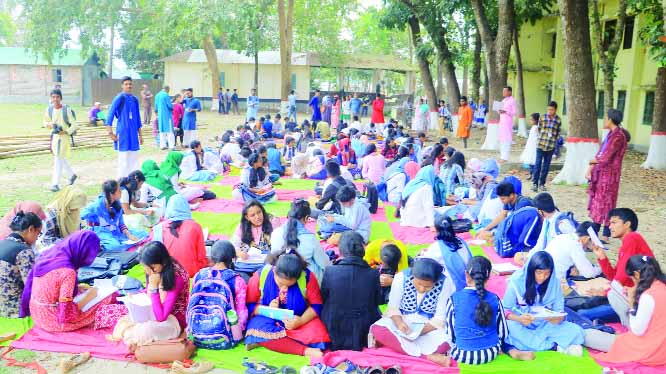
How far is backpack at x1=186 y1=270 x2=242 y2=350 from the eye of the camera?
418cm

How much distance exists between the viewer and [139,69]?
122ft

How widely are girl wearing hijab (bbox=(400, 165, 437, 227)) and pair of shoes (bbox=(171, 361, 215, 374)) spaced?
4.32 metres

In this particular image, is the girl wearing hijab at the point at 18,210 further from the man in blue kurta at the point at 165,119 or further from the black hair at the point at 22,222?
the man in blue kurta at the point at 165,119

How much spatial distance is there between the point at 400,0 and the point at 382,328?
16782mm

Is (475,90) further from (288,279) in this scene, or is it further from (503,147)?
(288,279)

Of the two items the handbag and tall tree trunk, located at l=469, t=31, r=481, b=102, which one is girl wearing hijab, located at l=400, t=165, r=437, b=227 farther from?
tall tree trunk, located at l=469, t=31, r=481, b=102

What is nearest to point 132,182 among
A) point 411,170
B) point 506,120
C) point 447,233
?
point 411,170

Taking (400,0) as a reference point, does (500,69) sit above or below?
below

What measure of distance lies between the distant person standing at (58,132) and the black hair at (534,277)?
7194 millimetres

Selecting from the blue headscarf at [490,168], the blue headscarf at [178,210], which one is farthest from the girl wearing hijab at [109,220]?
the blue headscarf at [490,168]

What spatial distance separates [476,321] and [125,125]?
6953mm

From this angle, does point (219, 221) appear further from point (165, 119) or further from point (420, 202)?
point (165, 119)

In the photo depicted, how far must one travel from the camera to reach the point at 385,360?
4078 millimetres

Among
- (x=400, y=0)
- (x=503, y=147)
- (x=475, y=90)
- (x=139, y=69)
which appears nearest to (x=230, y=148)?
(x=503, y=147)
